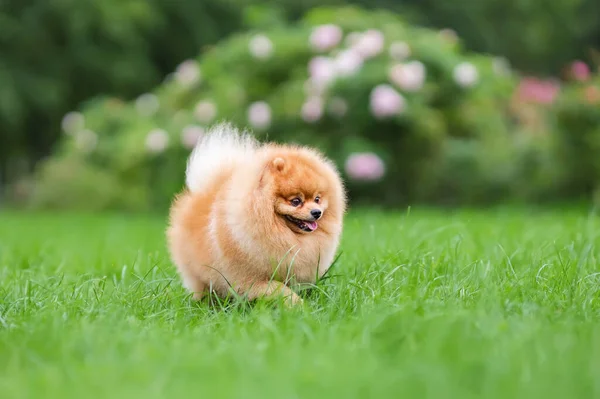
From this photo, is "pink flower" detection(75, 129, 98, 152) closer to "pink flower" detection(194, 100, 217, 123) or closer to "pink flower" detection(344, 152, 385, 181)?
"pink flower" detection(194, 100, 217, 123)

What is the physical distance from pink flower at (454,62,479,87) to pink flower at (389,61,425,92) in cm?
54

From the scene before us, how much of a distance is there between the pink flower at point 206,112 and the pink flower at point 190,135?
0.44 feet

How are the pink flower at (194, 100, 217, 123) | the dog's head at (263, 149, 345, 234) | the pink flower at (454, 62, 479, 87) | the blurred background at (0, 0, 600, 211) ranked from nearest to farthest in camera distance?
1. the dog's head at (263, 149, 345, 234)
2. the blurred background at (0, 0, 600, 211)
3. the pink flower at (454, 62, 479, 87)
4. the pink flower at (194, 100, 217, 123)

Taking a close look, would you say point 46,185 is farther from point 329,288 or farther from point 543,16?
point 543,16

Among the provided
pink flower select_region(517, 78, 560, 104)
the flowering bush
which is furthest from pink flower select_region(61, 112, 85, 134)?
pink flower select_region(517, 78, 560, 104)

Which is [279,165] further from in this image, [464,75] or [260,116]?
[464,75]

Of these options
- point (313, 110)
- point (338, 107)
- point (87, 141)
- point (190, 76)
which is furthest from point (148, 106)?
point (338, 107)

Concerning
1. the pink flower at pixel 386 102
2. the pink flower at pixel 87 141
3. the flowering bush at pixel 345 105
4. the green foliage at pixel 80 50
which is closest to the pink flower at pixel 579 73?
the flowering bush at pixel 345 105

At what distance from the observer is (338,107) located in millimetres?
8156

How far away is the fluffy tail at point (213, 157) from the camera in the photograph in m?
3.27

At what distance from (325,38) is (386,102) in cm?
145

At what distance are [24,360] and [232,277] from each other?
0.90 metres

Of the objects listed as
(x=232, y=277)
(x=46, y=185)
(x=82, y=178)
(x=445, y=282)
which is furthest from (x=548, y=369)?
(x=46, y=185)

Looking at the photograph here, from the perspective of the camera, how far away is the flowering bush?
26.7 feet
